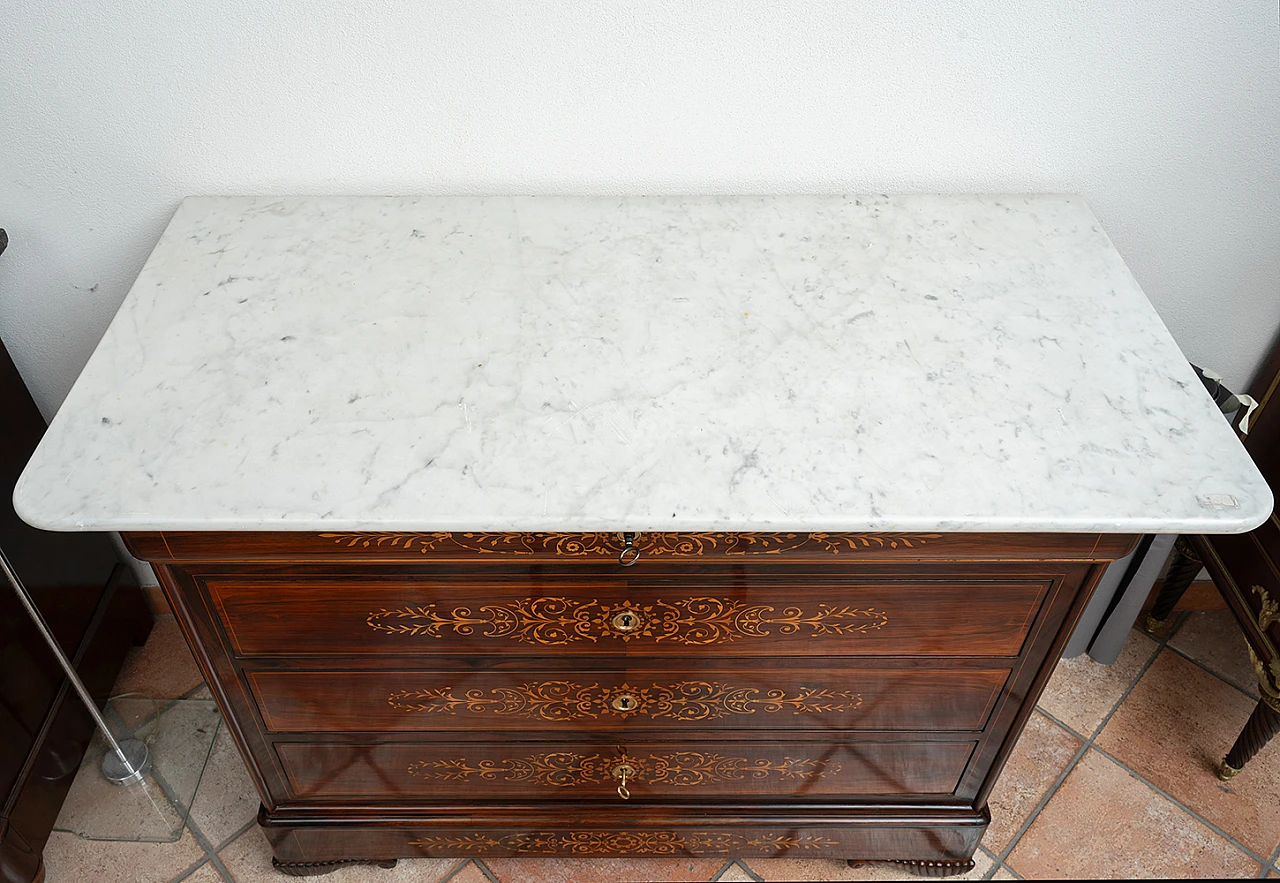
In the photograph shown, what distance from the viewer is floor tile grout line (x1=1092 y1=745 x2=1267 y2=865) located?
4.62ft

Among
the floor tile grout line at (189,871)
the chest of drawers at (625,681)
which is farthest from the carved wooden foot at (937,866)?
the floor tile grout line at (189,871)

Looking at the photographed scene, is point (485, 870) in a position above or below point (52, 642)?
below

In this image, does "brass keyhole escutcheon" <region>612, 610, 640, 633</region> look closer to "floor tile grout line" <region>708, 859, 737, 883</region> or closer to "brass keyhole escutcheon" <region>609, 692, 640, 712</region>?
"brass keyhole escutcheon" <region>609, 692, 640, 712</region>

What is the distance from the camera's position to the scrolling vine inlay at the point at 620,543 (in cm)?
89

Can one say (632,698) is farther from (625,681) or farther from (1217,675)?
(1217,675)

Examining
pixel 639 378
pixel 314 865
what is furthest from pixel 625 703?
pixel 314 865

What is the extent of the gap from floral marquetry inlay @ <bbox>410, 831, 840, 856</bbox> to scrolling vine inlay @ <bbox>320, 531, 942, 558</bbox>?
1.89 ft

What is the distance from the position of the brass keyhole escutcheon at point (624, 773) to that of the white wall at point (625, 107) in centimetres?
75

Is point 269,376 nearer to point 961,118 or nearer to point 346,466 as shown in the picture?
point 346,466

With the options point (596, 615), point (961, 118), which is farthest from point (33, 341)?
point (961, 118)

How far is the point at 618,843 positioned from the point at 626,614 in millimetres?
507

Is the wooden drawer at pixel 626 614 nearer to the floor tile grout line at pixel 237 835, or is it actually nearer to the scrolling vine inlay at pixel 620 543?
the scrolling vine inlay at pixel 620 543

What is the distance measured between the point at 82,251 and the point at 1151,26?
136 centimetres

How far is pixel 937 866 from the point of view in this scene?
1346 mm
